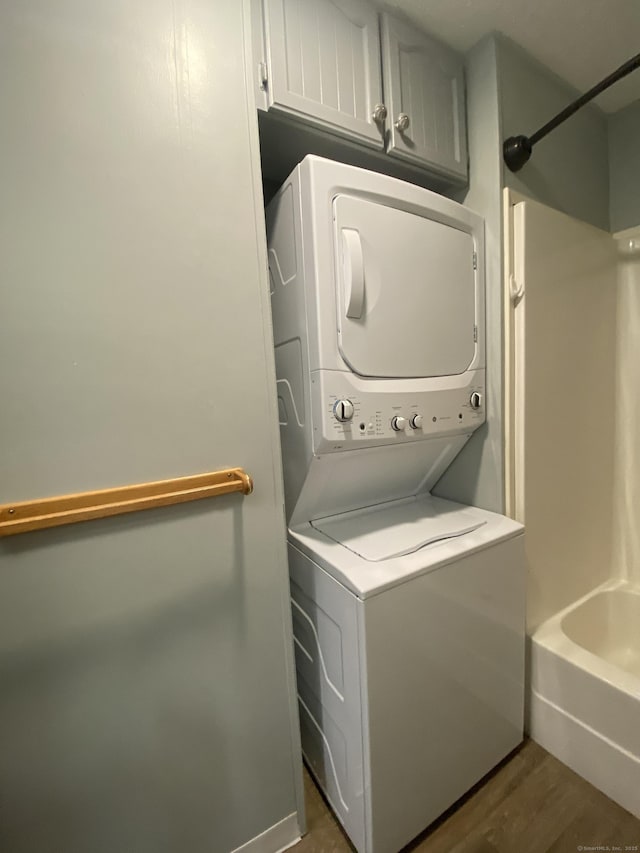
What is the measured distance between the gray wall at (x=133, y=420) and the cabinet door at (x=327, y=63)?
16 centimetres

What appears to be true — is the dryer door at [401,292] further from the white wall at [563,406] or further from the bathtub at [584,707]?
the bathtub at [584,707]

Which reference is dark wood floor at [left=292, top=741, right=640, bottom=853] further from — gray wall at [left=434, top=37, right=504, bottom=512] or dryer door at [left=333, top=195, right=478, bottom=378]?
dryer door at [left=333, top=195, right=478, bottom=378]

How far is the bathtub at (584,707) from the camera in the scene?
1.27 meters

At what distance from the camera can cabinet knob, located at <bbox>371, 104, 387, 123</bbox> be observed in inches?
48.6

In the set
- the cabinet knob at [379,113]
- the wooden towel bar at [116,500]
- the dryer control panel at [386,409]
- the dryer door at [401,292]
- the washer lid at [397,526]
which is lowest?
the washer lid at [397,526]

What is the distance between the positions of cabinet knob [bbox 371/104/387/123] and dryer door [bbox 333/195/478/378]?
1.14ft

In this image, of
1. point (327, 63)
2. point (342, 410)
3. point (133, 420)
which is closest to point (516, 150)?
point (327, 63)

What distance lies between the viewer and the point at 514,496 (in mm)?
1484

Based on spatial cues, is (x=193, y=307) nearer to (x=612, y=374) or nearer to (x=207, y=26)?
(x=207, y=26)

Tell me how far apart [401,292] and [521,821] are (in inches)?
73.5

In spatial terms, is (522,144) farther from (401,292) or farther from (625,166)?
(625,166)

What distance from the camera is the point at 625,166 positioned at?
1.79m

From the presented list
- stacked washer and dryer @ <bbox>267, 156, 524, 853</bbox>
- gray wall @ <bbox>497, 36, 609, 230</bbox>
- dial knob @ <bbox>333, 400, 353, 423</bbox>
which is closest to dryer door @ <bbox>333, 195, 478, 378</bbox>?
stacked washer and dryer @ <bbox>267, 156, 524, 853</bbox>

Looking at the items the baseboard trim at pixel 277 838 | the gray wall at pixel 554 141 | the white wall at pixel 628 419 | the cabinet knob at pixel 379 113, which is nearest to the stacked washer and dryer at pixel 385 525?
the baseboard trim at pixel 277 838
